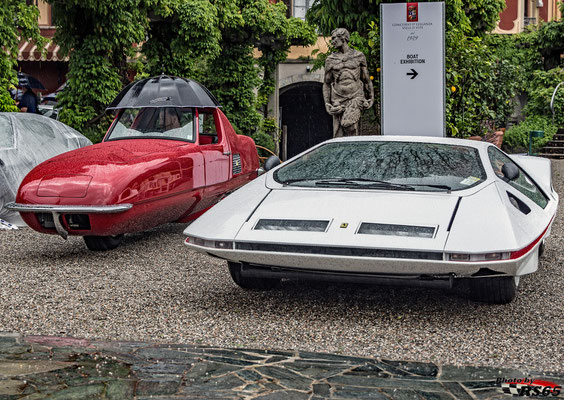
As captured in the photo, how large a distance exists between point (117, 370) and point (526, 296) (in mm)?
3196

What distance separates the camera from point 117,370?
383 centimetres

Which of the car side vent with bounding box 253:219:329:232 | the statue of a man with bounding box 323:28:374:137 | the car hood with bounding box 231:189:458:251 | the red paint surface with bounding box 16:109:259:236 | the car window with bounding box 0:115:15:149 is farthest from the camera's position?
the statue of a man with bounding box 323:28:374:137

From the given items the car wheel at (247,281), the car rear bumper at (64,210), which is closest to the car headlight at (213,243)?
the car wheel at (247,281)

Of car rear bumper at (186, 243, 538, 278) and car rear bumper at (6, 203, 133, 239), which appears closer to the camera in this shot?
car rear bumper at (186, 243, 538, 278)

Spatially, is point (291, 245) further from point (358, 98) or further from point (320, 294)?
point (358, 98)

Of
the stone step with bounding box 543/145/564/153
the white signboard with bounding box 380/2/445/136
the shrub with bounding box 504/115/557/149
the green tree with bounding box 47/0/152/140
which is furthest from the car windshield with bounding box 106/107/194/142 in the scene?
the stone step with bounding box 543/145/564/153

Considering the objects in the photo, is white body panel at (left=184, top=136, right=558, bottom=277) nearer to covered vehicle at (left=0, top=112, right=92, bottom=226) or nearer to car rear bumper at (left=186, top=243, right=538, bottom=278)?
car rear bumper at (left=186, top=243, right=538, bottom=278)

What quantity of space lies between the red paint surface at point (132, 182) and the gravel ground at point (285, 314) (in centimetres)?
50

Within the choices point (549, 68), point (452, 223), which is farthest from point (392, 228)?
point (549, 68)

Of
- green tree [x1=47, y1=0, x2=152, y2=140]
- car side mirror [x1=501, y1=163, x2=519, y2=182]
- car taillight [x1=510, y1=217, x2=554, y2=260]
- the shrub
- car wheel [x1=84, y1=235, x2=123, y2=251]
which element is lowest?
the shrub

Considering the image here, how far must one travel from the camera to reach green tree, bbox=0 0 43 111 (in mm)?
14336

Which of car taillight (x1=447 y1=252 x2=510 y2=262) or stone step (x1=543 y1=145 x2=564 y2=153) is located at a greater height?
car taillight (x1=447 y1=252 x2=510 y2=262)

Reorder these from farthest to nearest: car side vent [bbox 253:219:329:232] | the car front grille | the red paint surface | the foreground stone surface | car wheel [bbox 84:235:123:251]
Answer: car wheel [bbox 84:235:123:251], the red paint surface, car side vent [bbox 253:219:329:232], the car front grille, the foreground stone surface

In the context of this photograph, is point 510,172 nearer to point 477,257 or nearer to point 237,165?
point 477,257
